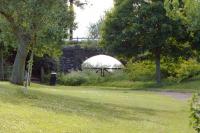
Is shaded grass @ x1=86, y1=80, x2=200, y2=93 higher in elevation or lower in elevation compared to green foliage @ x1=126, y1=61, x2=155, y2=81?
lower

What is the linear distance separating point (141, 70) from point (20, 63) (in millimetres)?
19282

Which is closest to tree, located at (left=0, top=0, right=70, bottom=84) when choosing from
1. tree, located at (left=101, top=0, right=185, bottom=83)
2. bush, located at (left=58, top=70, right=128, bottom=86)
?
tree, located at (left=101, top=0, right=185, bottom=83)

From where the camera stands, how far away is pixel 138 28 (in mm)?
39781

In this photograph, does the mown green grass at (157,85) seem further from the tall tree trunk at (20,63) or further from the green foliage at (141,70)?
the tall tree trunk at (20,63)

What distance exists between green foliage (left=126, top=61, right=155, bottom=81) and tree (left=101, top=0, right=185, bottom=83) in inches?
167

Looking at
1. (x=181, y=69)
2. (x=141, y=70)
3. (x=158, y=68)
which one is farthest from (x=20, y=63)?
(x=141, y=70)

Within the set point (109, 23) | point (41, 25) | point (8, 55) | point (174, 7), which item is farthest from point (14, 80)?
point (8, 55)

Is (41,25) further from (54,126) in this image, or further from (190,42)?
(190,42)

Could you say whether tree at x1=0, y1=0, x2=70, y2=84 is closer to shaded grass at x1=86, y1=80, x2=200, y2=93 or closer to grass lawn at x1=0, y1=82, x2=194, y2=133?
grass lawn at x1=0, y1=82, x2=194, y2=133

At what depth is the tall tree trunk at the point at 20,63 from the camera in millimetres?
27859

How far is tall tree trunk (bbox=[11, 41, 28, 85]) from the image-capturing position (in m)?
27.9

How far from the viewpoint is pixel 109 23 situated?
41.1 meters

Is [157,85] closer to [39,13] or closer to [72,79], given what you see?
[72,79]

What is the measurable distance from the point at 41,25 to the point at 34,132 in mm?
10898
